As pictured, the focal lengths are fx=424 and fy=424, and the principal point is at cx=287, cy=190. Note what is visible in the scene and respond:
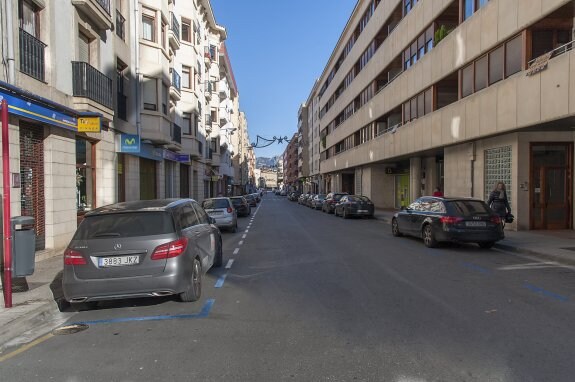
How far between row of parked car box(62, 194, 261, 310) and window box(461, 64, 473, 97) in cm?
1480

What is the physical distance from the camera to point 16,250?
635 cm

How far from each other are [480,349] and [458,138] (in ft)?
49.5

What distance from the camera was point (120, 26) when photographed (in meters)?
16.5

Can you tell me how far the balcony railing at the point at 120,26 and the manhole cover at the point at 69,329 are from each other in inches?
534

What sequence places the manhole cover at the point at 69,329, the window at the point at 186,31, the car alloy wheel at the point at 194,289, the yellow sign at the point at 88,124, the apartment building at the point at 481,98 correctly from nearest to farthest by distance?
the manhole cover at the point at 69,329 → the car alloy wheel at the point at 194,289 → the yellow sign at the point at 88,124 → the apartment building at the point at 481,98 → the window at the point at 186,31

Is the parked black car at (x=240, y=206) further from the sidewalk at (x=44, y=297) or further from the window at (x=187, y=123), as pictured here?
the sidewalk at (x=44, y=297)

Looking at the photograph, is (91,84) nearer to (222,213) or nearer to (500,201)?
(222,213)

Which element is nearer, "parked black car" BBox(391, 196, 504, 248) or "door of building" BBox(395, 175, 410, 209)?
"parked black car" BBox(391, 196, 504, 248)

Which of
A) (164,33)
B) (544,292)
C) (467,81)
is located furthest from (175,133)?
(544,292)

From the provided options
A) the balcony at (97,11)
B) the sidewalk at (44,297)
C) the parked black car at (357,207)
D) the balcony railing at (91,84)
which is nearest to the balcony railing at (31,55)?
the balcony railing at (91,84)

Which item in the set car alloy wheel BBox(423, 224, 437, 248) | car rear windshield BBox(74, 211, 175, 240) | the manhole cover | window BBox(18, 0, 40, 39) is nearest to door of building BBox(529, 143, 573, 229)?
car alloy wheel BBox(423, 224, 437, 248)

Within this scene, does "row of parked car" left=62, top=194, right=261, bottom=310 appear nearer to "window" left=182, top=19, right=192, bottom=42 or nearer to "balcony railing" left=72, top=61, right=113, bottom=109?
"balcony railing" left=72, top=61, right=113, bottom=109

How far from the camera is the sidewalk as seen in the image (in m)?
5.16

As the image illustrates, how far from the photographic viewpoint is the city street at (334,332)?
3.83 meters
